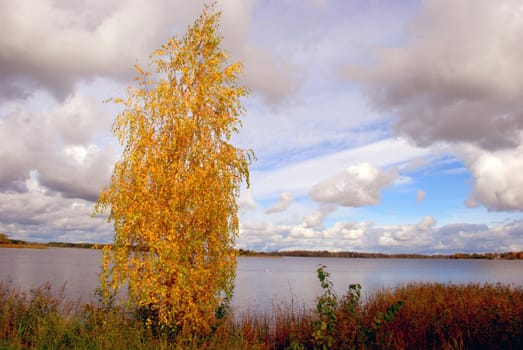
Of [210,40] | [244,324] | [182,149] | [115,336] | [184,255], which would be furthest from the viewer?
[244,324]

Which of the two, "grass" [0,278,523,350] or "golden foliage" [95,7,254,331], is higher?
"golden foliage" [95,7,254,331]

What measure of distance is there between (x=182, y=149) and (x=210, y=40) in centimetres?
384

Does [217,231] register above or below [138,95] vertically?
below

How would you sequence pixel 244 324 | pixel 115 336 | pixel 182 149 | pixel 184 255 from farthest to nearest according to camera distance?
pixel 244 324 → pixel 182 149 → pixel 184 255 → pixel 115 336

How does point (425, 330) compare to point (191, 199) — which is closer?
point (191, 199)

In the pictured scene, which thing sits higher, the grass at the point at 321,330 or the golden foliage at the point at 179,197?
the golden foliage at the point at 179,197

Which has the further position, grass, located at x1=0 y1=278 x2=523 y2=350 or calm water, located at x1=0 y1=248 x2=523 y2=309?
calm water, located at x1=0 y1=248 x2=523 y2=309

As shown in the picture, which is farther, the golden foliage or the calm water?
the calm water

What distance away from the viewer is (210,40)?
1348 centimetres

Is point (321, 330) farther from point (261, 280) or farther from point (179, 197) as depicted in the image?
point (261, 280)

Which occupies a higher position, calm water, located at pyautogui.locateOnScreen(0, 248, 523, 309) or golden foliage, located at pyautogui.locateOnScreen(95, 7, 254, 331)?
golden foliage, located at pyautogui.locateOnScreen(95, 7, 254, 331)

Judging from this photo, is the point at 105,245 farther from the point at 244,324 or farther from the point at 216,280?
the point at 244,324

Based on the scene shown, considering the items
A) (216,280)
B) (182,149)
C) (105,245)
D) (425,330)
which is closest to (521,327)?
(425,330)

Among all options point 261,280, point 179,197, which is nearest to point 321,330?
point 179,197
